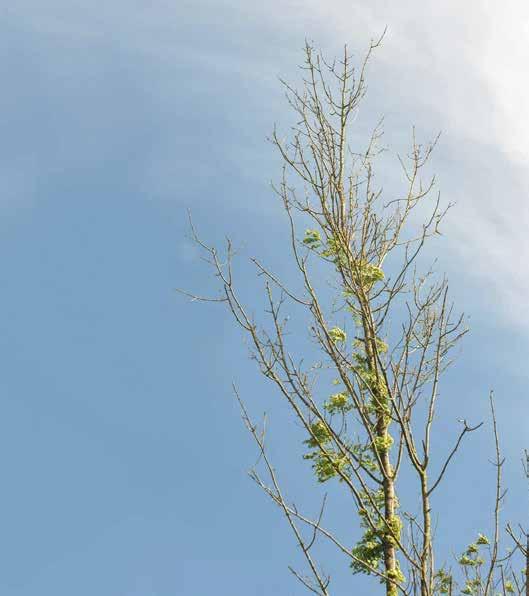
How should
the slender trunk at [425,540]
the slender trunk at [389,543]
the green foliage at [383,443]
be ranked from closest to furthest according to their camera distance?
the slender trunk at [425,540] → the slender trunk at [389,543] → the green foliage at [383,443]

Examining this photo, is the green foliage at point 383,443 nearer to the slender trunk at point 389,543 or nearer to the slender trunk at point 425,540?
the slender trunk at point 389,543

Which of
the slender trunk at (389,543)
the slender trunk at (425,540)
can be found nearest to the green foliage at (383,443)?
the slender trunk at (389,543)

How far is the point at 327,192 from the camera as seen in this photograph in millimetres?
5383

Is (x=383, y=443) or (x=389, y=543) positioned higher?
(x=383, y=443)

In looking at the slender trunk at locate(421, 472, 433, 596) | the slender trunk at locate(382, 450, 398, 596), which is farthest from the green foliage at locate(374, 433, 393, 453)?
the slender trunk at locate(421, 472, 433, 596)

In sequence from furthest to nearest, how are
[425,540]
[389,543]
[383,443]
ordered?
[383,443]
[389,543]
[425,540]

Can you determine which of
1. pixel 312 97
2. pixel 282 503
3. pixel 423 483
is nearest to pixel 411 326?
pixel 423 483

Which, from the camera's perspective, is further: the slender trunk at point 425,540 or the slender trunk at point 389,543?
the slender trunk at point 389,543

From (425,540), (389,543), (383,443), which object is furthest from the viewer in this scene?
(383,443)

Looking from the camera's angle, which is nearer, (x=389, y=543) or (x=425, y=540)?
(x=425, y=540)

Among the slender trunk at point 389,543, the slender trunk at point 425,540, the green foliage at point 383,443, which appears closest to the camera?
the slender trunk at point 425,540

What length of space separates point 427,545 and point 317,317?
1.61 m

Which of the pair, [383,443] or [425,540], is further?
[383,443]

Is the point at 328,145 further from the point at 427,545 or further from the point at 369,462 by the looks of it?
the point at 369,462
